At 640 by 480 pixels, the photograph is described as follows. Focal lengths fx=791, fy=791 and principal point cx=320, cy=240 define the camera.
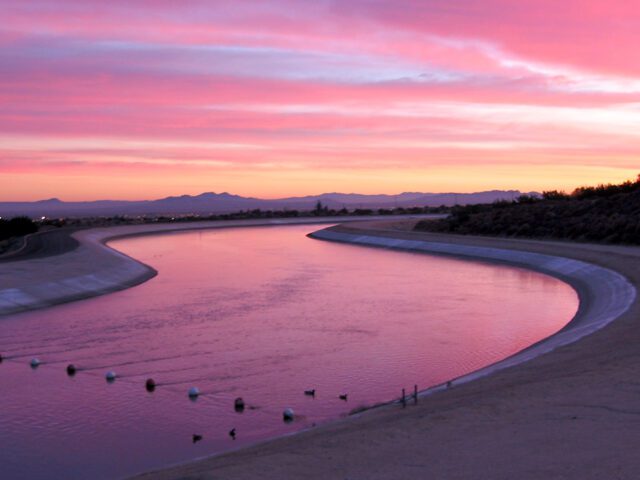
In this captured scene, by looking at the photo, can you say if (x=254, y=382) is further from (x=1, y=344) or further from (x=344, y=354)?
(x=1, y=344)

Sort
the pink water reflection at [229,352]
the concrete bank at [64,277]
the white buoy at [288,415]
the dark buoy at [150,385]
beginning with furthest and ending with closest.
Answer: the concrete bank at [64,277] < the dark buoy at [150,385] < the white buoy at [288,415] < the pink water reflection at [229,352]

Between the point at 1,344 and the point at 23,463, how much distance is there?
29.5 ft

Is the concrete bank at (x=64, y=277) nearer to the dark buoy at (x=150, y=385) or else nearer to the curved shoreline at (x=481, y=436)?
the dark buoy at (x=150, y=385)

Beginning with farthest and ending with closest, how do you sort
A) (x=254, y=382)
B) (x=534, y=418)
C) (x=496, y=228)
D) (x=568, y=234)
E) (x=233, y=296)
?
(x=496, y=228) → (x=568, y=234) → (x=233, y=296) → (x=254, y=382) → (x=534, y=418)

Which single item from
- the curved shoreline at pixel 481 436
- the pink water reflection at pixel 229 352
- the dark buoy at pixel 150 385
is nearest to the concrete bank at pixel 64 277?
the pink water reflection at pixel 229 352

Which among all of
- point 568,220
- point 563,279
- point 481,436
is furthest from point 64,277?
point 568,220

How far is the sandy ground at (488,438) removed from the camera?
704 centimetres

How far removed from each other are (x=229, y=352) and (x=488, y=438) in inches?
383

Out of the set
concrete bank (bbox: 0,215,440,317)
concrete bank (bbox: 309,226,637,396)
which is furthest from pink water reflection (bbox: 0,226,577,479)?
concrete bank (bbox: 0,215,440,317)

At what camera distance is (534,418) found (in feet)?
28.2

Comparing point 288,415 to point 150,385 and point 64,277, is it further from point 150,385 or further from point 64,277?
point 64,277

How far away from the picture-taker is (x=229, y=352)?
17.0 meters

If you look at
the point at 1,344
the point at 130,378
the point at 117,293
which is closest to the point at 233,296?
the point at 117,293

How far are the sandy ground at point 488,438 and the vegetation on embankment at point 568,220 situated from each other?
3191 centimetres
